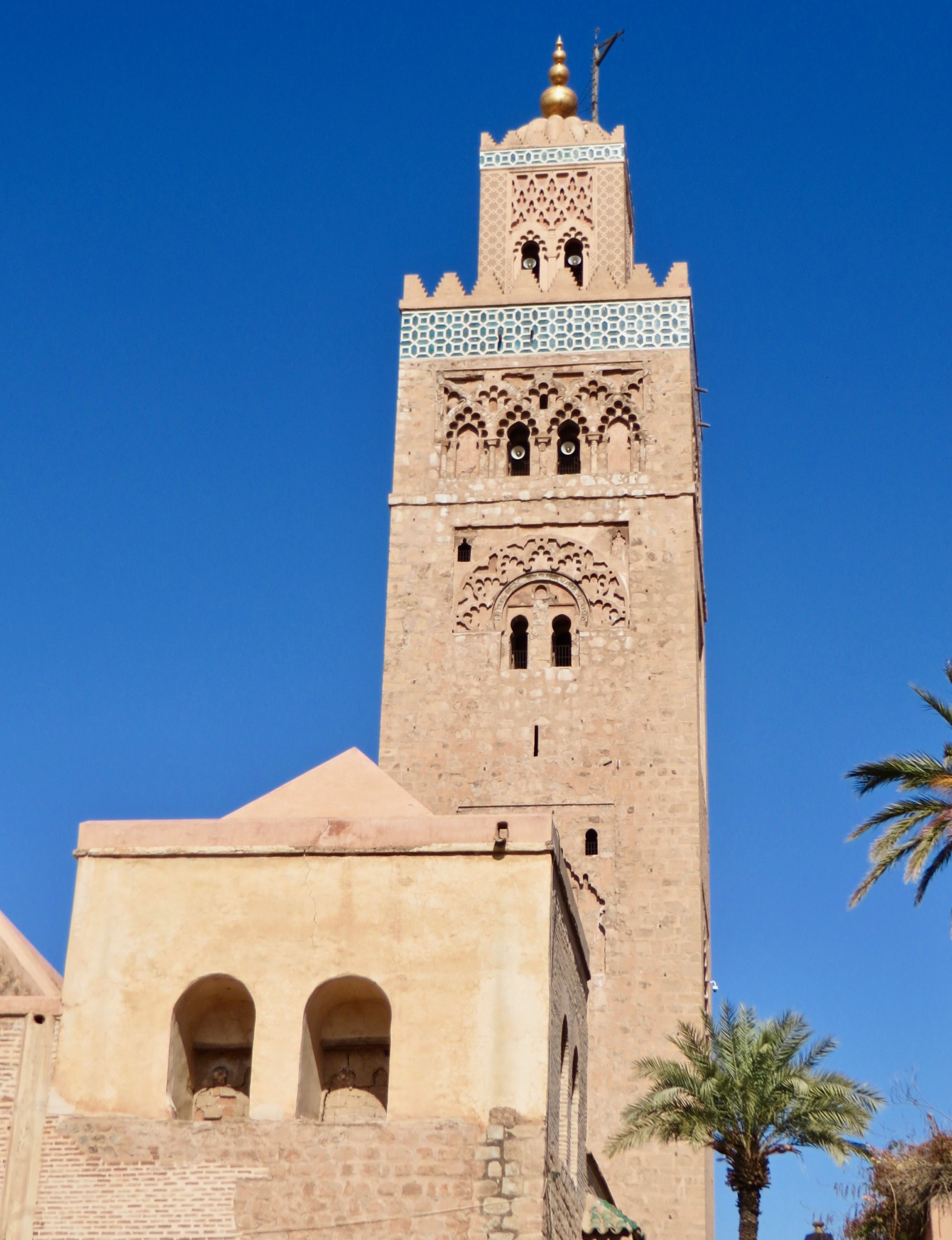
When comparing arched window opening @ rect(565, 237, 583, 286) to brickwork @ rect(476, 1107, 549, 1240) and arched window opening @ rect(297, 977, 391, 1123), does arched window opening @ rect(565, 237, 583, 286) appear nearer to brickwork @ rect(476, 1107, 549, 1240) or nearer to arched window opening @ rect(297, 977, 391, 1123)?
arched window opening @ rect(297, 977, 391, 1123)

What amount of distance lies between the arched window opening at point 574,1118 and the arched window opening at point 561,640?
421 inches

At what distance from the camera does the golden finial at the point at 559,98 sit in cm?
3122

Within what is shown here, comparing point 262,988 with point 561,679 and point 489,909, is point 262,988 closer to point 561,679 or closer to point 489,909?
point 489,909

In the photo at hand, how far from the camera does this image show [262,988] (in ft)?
46.0

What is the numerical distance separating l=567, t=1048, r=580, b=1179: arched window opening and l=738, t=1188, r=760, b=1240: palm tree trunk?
2.57 m

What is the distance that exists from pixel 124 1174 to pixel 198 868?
7.67 ft

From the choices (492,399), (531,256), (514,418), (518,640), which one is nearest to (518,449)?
(514,418)

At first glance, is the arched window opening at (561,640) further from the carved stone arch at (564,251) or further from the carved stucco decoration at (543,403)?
the carved stone arch at (564,251)

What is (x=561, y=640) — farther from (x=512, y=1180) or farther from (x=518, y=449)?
(x=512, y=1180)

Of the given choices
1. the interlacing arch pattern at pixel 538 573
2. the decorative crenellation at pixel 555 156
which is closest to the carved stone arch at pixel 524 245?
the decorative crenellation at pixel 555 156

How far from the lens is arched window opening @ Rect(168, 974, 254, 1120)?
556 inches

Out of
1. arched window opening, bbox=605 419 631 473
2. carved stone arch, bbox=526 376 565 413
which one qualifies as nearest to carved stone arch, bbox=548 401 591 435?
carved stone arch, bbox=526 376 565 413

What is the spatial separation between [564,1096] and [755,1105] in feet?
11.3

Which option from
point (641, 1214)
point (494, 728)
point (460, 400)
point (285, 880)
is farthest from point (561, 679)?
point (285, 880)
